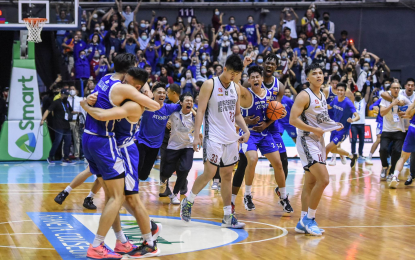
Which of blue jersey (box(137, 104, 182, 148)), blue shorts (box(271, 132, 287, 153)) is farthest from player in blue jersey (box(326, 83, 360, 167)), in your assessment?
blue jersey (box(137, 104, 182, 148))

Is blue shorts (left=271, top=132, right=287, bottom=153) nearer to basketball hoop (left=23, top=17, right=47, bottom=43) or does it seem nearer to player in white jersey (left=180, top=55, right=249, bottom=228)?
player in white jersey (left=180, top=55, right=249, bottom=228)

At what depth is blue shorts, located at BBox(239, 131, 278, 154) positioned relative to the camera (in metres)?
7.86

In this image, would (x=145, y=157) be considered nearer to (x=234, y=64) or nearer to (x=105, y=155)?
(x=234, y=64)

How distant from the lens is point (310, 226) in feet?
21.5

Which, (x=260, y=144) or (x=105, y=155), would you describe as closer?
(x=105, y=155)

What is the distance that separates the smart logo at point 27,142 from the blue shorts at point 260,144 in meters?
9.17

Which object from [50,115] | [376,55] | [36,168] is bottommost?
[36,168]

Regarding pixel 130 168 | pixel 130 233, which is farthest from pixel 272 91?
pixel 130 168

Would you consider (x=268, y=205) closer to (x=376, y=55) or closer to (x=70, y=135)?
(x=70, y=135)

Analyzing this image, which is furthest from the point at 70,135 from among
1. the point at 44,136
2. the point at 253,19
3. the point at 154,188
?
the point at 253,19

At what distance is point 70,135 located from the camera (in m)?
15.2

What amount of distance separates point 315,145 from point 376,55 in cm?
1850

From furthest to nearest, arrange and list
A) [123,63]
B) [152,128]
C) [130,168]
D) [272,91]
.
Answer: [152,128] → [272,91] → [130,168] → [123,63]

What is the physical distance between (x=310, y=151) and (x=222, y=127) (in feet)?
3.81
